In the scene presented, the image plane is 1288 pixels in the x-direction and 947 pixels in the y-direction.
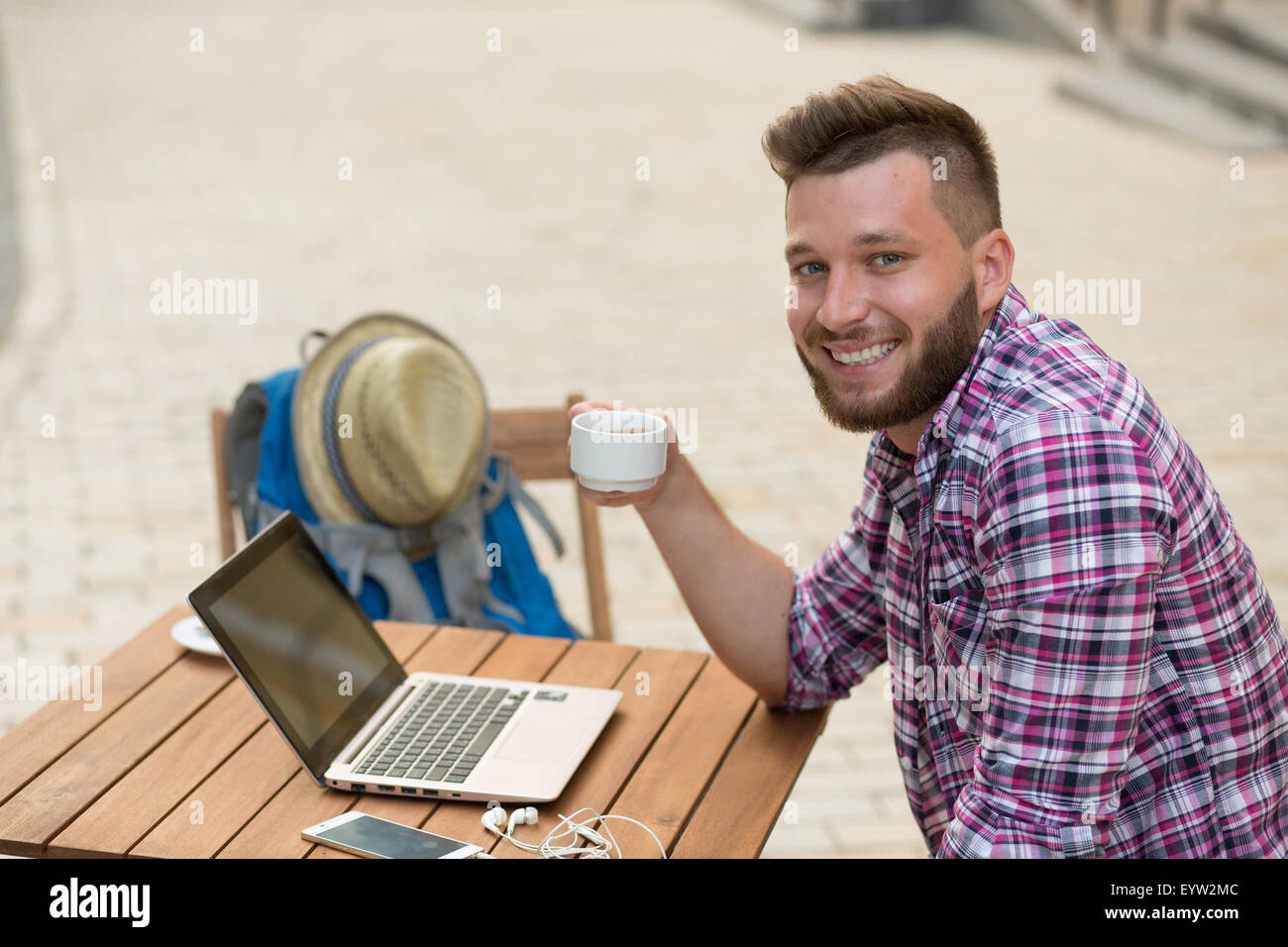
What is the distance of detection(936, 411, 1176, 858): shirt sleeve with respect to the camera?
189cm

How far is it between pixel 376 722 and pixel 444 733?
4.8 inches

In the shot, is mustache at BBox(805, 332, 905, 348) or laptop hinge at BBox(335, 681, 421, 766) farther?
laptop hinge at BBox(335, 681, 421, 766)

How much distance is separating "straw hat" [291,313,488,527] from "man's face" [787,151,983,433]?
1468 millimetres

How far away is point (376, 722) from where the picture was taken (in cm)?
247

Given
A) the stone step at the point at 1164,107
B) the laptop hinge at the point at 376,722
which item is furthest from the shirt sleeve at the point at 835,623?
the stone step at the point at 1164,107

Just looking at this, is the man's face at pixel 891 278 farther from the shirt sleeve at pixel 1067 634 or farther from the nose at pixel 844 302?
the shirt sleeve at pixel 1067 634

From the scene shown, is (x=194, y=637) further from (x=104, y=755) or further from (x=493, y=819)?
(x=493, y=819)

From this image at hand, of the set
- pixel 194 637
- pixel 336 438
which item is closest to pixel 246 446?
pixel 336 438

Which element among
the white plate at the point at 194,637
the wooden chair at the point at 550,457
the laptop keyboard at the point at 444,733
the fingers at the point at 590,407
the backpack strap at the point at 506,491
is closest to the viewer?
the laptop keyboard at the point at 444,733

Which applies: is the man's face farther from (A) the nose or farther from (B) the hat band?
(B) the hat band

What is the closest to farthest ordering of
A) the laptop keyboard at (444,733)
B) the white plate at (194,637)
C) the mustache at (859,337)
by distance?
1. the mustache at (859,337)
2. the laptop keyboard at (444,733)
3. the white plate at (194,637)

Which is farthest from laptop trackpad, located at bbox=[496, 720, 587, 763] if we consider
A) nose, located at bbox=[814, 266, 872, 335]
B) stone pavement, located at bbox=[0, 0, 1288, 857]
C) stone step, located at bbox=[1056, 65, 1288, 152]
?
stone step, located at bbox=[1056, 65, 1288, 152]

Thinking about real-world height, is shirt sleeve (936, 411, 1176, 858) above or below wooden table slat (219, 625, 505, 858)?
above

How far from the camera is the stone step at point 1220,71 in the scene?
13.5 meters
